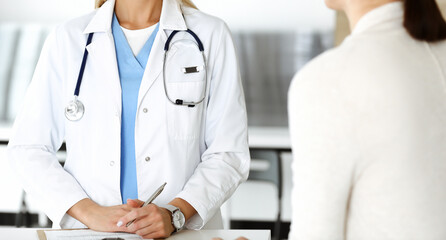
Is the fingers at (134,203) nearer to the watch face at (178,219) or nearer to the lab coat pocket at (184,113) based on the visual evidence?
the watch face at (178,219)

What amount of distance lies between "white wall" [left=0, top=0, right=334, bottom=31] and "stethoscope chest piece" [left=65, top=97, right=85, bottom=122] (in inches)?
137

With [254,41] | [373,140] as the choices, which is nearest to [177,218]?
[373,140]

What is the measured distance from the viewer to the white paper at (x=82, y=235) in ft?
4.52

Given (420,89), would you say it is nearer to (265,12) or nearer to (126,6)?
(126,6)

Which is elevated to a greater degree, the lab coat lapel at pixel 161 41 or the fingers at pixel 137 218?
the lab coat lapel at pixel 161 41

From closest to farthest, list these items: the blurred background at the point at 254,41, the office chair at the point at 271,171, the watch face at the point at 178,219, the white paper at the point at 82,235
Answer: the white paper at the point at 82,235
the watch face at the point at 178,219
the office chair at the point at 271,171
the blurred background at the point at 254,41

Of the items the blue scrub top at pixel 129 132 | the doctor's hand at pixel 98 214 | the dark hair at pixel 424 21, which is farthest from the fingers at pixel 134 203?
the dark hair at pixel 424 21

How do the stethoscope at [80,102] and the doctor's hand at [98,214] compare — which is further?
the stethoscope at [80,102]

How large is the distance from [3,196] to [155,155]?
3330 mm

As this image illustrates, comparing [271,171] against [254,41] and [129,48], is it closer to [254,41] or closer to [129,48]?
[254,41]

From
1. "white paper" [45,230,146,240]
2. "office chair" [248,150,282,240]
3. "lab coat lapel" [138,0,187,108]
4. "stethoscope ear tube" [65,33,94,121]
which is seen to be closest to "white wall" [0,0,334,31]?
"office chair" [248,150,282,240]

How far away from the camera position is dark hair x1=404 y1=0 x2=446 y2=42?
94 cm

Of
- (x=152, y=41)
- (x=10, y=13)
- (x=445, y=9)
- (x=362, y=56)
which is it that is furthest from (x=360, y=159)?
(x=10, y=13)

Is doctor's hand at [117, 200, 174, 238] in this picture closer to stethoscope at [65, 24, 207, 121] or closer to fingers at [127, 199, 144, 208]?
fingers at [127, 199, 144, 208]
